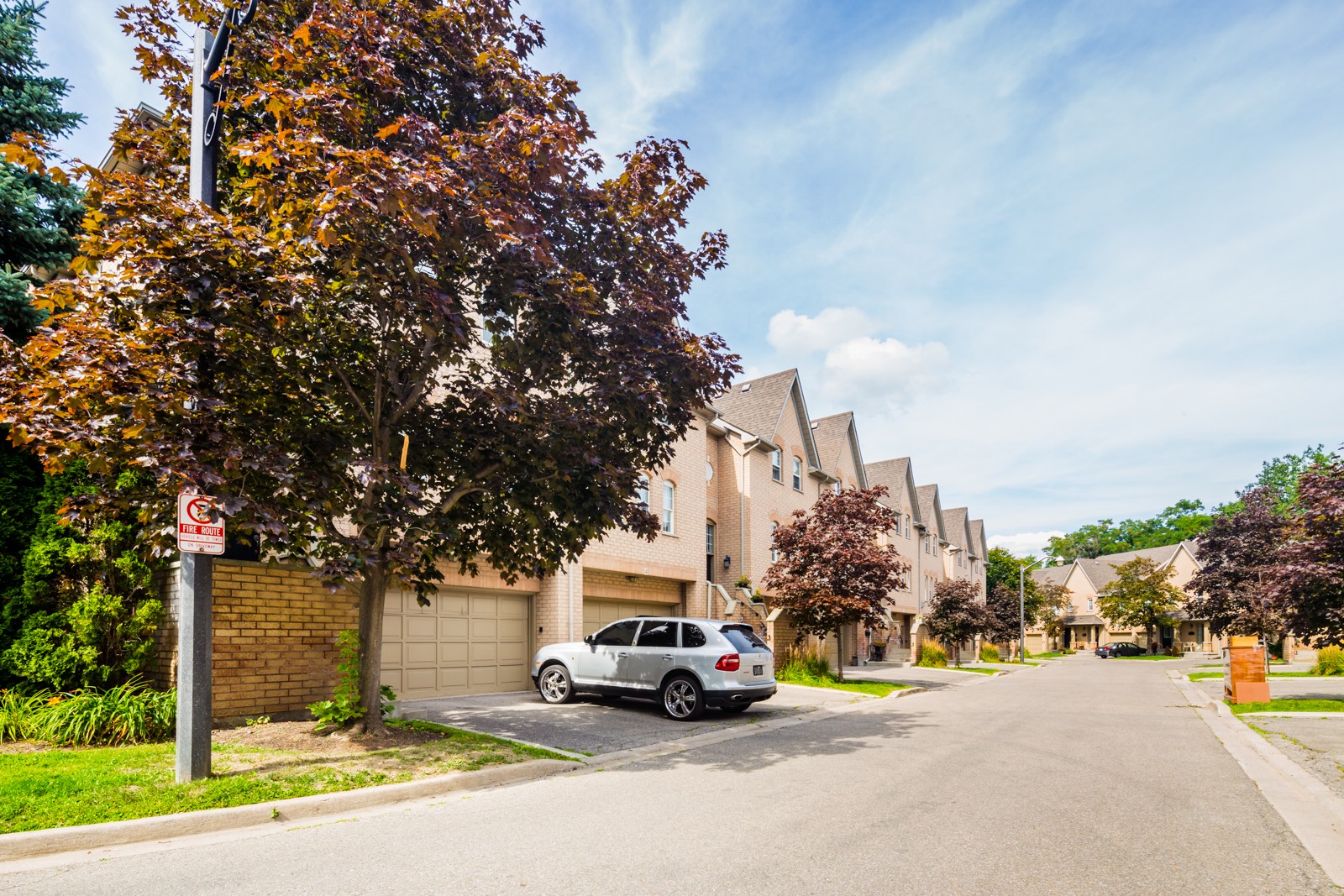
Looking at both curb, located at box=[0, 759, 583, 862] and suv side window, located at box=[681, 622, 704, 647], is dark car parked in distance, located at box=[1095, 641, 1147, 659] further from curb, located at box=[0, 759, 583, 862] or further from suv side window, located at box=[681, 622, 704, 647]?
curb, located at box=[0, 759, 583, 862]

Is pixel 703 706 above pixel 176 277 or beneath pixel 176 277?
beneath

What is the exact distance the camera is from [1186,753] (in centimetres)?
1142

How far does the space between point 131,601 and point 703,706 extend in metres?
8.55

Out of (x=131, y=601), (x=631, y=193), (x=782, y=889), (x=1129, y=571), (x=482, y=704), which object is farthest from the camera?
(x=1129, y=571)

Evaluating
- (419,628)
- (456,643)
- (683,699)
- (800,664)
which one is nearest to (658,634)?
(683,699)

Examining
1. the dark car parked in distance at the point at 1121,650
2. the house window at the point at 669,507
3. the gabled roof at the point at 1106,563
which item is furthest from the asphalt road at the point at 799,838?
the gabled roof at the point at 1106,563

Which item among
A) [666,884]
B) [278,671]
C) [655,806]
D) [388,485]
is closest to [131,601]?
[278,671]

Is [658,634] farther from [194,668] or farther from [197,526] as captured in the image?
[197,526]

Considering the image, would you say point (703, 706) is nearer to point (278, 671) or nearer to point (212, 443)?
point (278, 671)

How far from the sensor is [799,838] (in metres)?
6.51

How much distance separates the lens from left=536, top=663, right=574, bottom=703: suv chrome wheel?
14836 millimetres

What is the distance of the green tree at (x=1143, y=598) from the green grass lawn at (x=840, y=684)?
49.3 m

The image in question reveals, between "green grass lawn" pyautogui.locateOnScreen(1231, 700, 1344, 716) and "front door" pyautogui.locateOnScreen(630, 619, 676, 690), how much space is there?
12.2 metres

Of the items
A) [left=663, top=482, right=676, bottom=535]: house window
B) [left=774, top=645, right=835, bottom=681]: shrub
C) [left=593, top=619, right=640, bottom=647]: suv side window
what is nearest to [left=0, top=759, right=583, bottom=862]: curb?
[left=593, top=619, right=640, bottom=647]: suv side window
